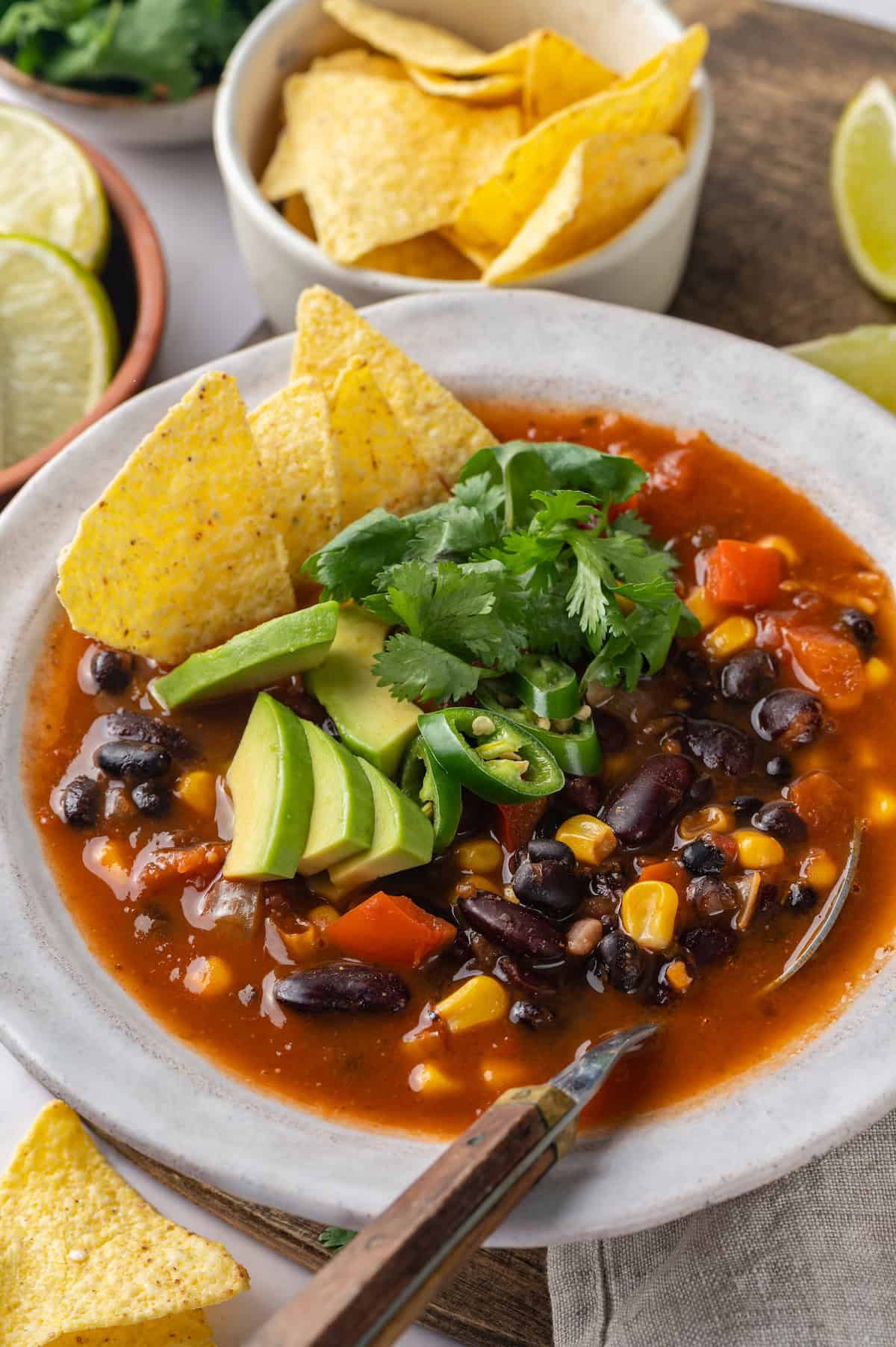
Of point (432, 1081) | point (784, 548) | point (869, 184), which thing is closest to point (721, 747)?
point (784, 548)

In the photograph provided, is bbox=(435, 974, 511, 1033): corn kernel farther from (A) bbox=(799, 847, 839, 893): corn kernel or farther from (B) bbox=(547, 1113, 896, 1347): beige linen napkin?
(A) bbox=(799, 847, 839, 893): corn kernel

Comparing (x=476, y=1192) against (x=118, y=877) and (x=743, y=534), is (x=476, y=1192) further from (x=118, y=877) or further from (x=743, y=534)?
(x=743, y=534)

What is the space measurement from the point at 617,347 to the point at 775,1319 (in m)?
2.54

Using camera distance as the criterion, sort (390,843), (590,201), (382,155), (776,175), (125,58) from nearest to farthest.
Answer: (390,843), (590,201), (382,155), (125,58), (776,175)

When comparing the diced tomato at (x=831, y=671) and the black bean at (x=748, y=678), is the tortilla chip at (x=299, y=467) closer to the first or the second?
the black bean at (x=748, y=678)

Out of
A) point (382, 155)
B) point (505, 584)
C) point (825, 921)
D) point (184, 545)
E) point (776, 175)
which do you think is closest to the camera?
point (825, 921)

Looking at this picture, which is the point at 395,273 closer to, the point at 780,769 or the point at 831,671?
the point at 831,671

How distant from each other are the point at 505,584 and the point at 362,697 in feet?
1.41

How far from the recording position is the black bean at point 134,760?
3.05 m

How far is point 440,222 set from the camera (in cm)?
410

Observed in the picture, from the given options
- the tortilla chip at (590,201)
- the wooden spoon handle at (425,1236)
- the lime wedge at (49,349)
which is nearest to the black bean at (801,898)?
the wooden spoon handle at (425,1236)

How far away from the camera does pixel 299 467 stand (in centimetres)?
335

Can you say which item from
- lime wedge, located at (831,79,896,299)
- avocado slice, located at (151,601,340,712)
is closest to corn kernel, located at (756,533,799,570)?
avocado slice, located at (151,601,340,712)

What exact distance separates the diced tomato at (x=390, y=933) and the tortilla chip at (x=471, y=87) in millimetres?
2669
